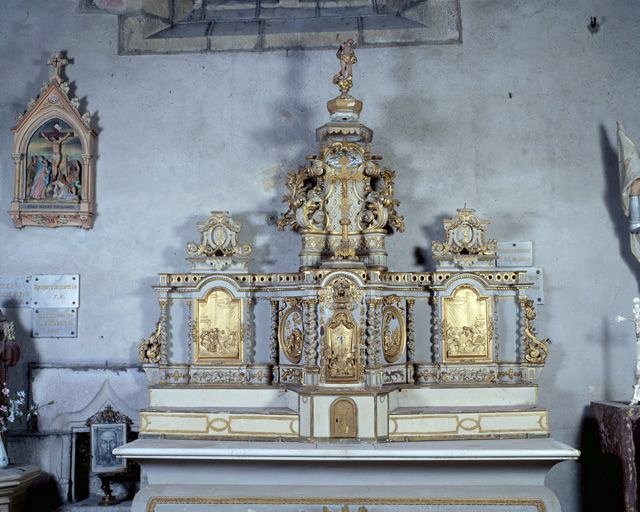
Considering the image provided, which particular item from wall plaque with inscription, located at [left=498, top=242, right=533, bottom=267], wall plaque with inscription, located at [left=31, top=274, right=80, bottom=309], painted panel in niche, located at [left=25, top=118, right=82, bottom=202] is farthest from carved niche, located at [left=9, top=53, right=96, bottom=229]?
wall plaque with inscription, located at [left=498, top=242, right=533, bottom=267]

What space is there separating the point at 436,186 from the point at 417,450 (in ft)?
7.98

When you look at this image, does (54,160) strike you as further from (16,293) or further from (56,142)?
(16,293)

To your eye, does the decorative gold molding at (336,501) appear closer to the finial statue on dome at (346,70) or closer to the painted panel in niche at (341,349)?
the painted panel in niche at (341,349)

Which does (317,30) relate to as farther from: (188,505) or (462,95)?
(188,505)

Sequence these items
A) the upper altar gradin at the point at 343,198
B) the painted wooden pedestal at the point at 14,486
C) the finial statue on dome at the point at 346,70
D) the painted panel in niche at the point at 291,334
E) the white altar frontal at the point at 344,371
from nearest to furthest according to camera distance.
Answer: the white altar frontal at the point at 344,371 < the painted wooden pedestal at the point at 14,486 < the painted panel in niche at the point at 291,334 < the upper altar gradin at the point at 343,198 < the finial statue on dome at the point at 346,70

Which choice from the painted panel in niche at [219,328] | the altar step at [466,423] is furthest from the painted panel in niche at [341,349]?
the painted panel in niche at [219,328]

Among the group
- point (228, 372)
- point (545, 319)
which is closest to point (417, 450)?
point (228, 372)

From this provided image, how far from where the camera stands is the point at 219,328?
599cm

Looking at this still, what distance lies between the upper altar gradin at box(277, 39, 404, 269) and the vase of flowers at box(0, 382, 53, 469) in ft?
8.26

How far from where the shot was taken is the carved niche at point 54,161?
671 cm

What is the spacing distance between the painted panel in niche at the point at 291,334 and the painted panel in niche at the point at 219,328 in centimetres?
32

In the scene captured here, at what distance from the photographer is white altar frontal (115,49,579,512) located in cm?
534

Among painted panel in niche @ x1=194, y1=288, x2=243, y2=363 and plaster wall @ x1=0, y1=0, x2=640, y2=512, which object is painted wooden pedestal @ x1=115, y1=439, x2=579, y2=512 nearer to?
painted panel in niche @ x1=194, y1=288, x2=243, y2=363

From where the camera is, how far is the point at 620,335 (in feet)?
21.7
